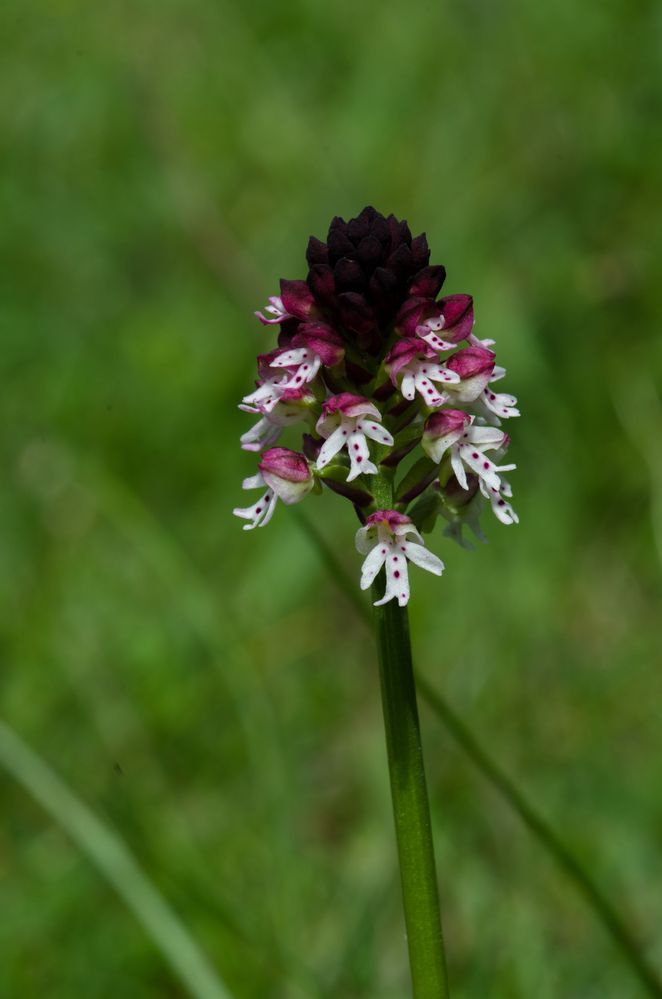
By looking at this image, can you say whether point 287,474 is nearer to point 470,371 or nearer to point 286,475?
point 286,475

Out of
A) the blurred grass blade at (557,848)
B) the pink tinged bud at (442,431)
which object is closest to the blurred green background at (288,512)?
the blurred grass blade at (557,848)

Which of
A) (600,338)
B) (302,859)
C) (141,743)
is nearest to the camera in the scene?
(302,859)

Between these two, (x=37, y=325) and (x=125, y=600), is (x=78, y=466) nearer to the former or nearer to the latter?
(x=125, y=600)

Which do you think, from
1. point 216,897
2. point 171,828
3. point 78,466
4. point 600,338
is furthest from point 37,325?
point 216,897

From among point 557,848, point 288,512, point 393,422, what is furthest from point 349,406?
point 288,512

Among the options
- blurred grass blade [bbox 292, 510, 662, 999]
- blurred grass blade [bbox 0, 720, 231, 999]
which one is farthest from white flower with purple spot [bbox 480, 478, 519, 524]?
blurred grass blade [bbox 0, 720, 231, 999]

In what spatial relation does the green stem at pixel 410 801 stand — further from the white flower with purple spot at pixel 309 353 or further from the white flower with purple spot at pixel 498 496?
the white flower with purple spot at pixel 309 353

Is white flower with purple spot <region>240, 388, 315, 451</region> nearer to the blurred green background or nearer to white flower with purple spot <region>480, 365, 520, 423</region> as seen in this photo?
white flower with purple spot <region>480, 365, 520, 423</region>
